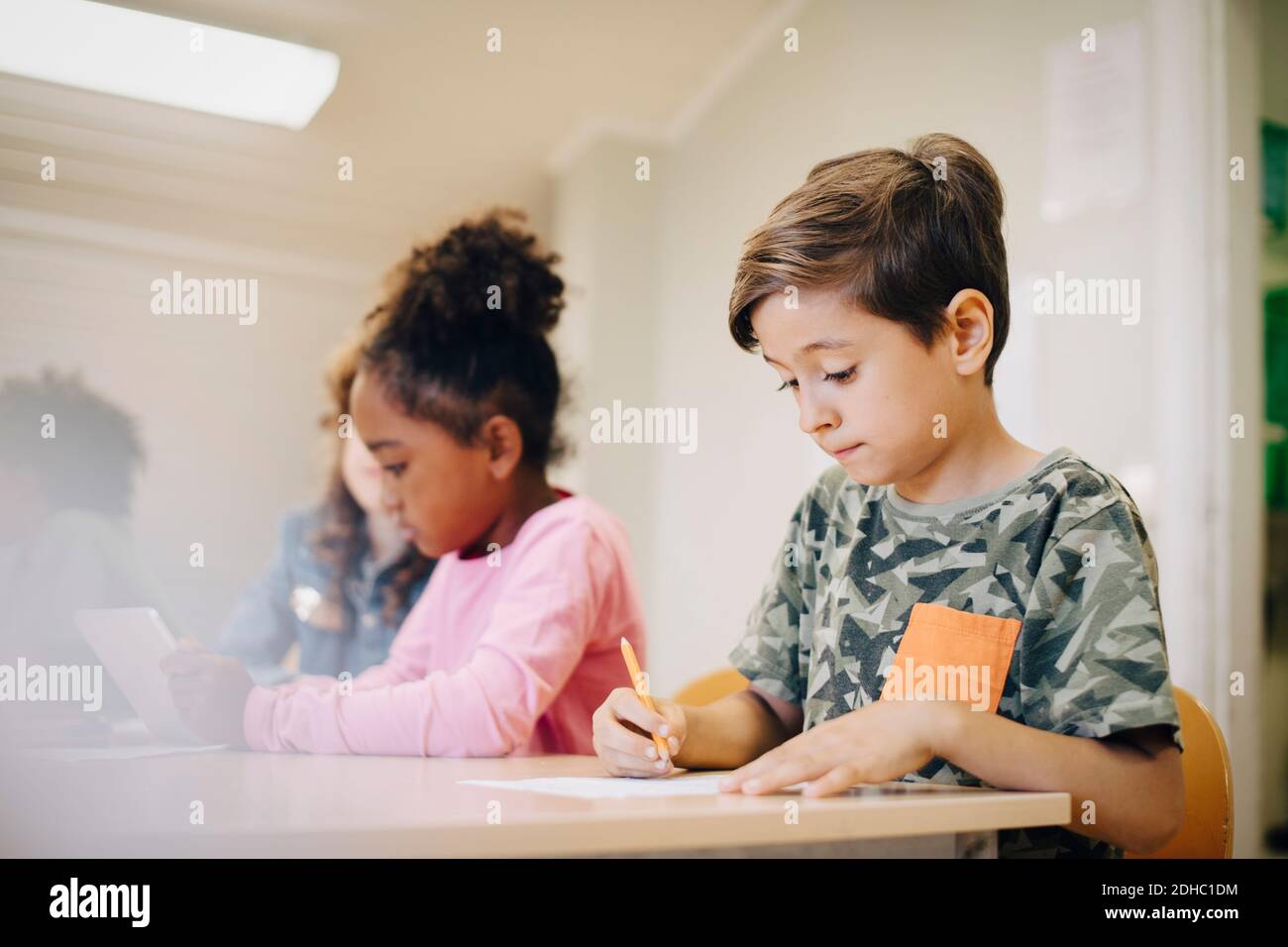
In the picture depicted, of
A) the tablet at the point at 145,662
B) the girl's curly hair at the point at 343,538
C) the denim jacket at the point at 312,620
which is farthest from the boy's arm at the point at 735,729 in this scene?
the denim jacket at the point at 312,620

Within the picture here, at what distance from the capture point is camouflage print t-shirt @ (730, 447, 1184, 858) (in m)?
0.71

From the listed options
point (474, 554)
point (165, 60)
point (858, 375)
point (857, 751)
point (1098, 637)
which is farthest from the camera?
point (165, 60)

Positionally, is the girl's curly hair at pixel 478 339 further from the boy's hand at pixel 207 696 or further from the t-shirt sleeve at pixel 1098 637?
the t-shirt sleeve at pixel 1098 637

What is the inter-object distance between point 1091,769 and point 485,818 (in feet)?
1.30

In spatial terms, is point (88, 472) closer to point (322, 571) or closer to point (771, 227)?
point (322, 571)

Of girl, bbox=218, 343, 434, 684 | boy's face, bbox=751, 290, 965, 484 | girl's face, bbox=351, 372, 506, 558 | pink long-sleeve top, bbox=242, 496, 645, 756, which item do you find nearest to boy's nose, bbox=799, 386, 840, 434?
boy's face, bbox=751, 290, 965, 484

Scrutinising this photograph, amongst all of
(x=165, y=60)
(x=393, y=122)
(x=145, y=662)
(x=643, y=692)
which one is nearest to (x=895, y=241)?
(x=643, y=692)

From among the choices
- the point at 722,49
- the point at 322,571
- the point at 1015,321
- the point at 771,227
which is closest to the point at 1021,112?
the point at 1015,321

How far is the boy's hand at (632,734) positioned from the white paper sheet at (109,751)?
349 mm

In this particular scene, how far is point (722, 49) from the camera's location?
2.26 m

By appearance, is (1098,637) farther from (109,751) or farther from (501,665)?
(109,751)

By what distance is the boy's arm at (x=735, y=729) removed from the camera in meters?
0.83

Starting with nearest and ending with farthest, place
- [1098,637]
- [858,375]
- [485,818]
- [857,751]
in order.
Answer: [485,818] → [857,751] → [1098,637] → [858,375]

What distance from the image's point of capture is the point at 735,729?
88 cm
